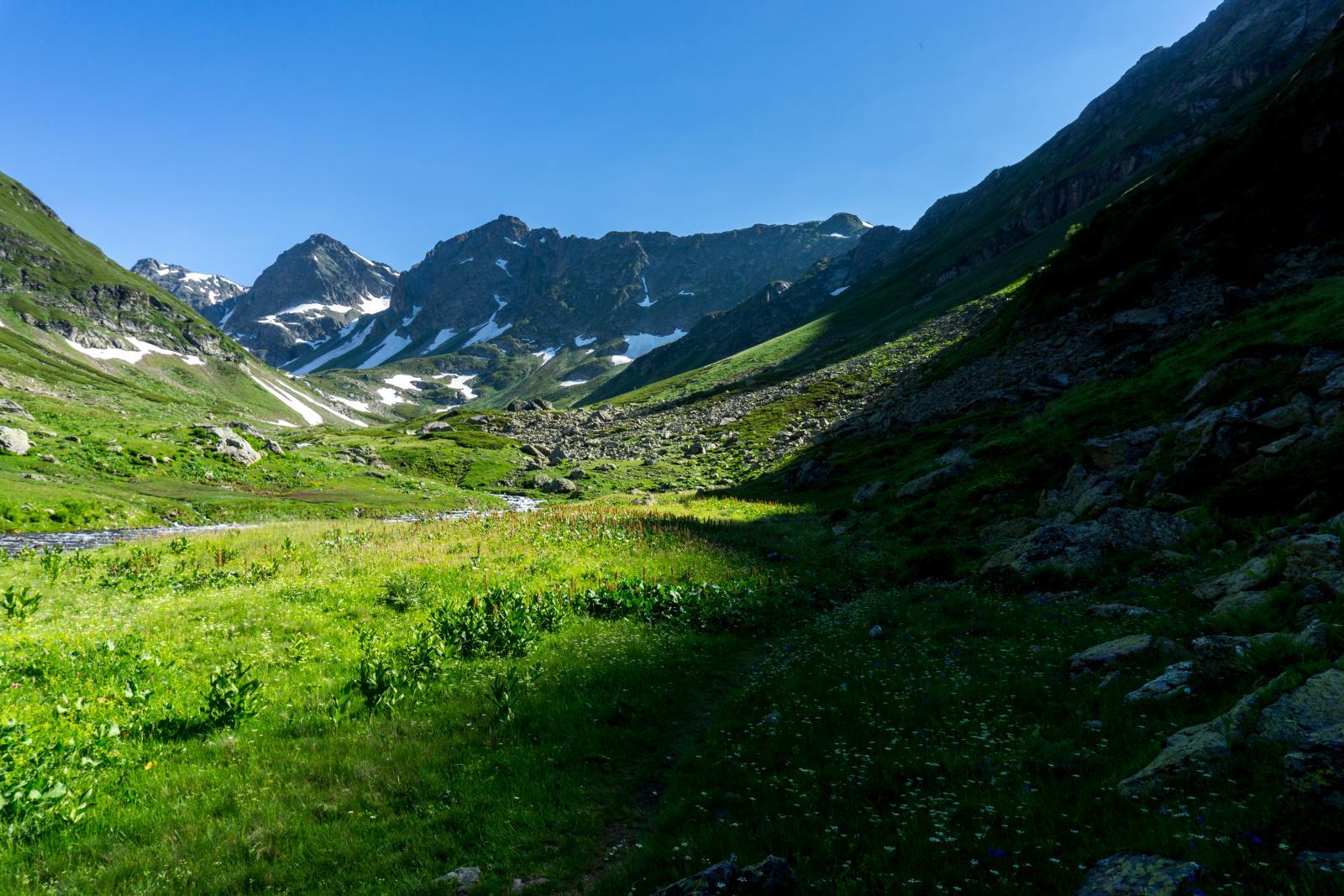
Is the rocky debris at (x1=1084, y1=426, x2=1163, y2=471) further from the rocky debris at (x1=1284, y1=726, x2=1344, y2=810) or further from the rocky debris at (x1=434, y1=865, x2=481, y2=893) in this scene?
the rocky debris at (x1=434, y1=865, x2=481, y2=893)

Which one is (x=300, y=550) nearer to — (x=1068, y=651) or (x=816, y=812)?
(x=816, y=812)

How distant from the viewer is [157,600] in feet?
55.2

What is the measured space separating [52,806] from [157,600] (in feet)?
41.3

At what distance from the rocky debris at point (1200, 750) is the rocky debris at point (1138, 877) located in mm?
1495

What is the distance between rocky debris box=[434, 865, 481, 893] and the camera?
21.4 feet

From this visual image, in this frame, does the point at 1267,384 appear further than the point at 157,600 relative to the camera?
Yes

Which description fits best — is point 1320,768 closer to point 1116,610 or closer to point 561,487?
point 1116,610

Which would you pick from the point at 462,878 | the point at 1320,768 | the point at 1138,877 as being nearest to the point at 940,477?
the point at 1320,768

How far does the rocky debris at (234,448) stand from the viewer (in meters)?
54.6

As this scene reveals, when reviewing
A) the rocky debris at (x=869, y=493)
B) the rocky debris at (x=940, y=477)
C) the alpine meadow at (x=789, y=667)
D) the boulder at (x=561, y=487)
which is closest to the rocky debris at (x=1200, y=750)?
the alpine meadow at (x=789, y=667)

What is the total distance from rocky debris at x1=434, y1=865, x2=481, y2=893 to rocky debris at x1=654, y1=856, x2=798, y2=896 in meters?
2.49

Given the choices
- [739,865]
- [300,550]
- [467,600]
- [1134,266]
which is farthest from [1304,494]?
[1134,266]

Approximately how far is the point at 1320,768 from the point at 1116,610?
335 inches

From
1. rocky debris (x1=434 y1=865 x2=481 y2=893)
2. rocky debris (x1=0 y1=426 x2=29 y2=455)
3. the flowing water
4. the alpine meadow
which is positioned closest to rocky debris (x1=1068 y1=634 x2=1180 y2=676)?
the alpine meadow
